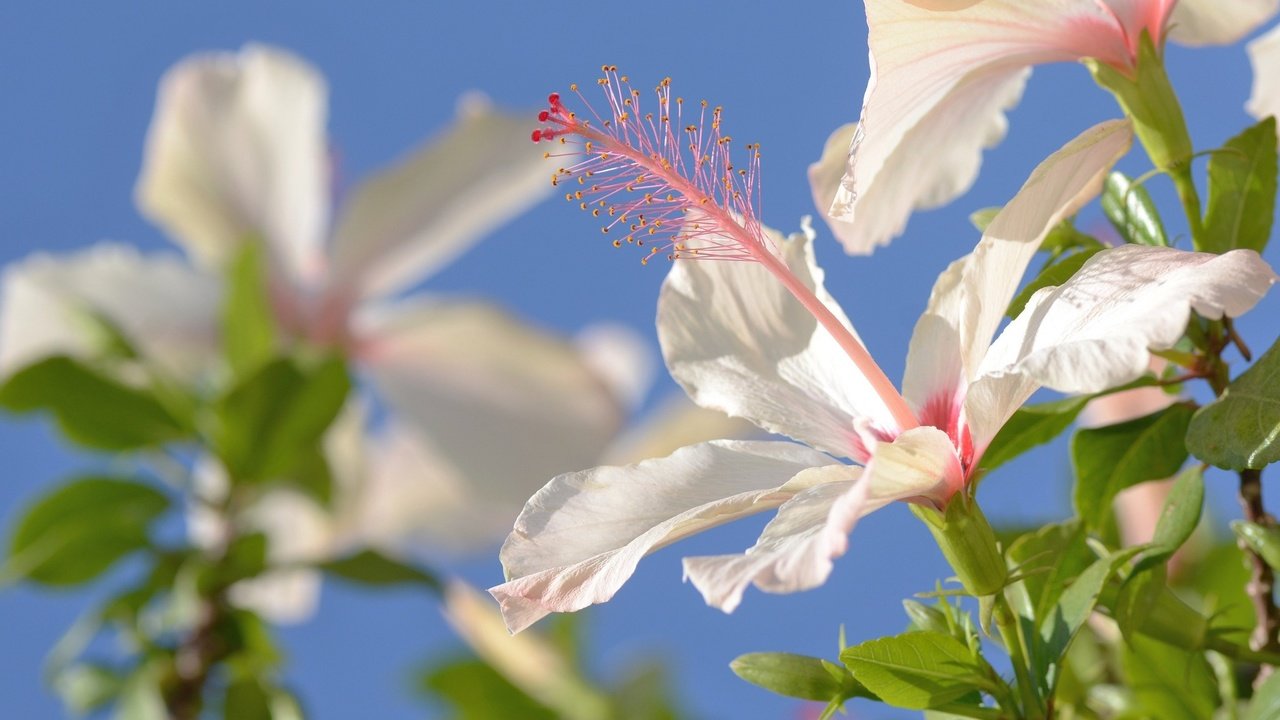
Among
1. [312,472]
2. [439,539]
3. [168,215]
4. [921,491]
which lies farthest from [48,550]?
[921,491]

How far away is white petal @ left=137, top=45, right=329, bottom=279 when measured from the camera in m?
1.49

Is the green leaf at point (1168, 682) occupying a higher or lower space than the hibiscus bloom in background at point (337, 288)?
lower

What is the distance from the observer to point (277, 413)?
1244mm

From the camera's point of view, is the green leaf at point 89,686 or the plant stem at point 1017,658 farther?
the green leaf at point 89,686

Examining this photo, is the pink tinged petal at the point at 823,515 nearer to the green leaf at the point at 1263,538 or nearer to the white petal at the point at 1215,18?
the green leaf at the point at 1263,538

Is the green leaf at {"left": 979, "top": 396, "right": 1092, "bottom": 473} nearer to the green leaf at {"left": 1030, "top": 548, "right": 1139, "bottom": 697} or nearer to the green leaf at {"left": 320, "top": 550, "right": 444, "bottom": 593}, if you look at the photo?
the green leaf at {"left": 1030, "top": 548, "right": 1139, "bottom": 697}

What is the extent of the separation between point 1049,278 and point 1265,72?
27 centimetres

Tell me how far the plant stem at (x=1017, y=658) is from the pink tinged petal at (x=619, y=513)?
8 centimetres

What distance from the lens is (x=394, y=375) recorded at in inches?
62.5

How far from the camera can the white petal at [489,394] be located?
1.56 metres

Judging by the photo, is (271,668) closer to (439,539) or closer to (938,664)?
(439,539)

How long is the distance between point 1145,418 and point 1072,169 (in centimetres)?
18

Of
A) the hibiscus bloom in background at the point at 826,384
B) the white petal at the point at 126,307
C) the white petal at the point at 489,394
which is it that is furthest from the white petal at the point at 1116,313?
the white petal at the point at 126,307

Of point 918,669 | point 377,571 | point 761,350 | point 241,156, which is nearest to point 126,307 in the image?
point 241,156
